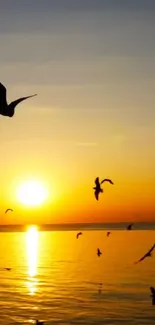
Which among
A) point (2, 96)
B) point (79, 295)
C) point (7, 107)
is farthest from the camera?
point (79, 295)

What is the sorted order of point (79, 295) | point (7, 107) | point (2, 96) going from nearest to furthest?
point (2, 96)
point (7, 107)
point (79, 295)

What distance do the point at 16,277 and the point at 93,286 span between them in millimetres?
15022

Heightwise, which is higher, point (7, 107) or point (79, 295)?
point (79, 295)

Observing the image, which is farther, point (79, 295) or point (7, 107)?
point (79, 295)

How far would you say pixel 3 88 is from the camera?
36.3ft

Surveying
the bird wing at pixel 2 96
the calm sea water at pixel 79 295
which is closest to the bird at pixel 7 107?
the bird wing at pixel 2 96

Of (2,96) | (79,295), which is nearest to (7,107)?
(2,96)

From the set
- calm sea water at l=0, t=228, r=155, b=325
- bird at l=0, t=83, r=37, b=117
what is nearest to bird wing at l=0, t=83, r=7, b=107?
bird at l=0, t=83, r=37, b=117

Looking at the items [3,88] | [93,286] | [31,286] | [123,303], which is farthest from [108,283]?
[3,88]

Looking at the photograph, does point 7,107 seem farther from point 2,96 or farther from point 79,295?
point 79,295

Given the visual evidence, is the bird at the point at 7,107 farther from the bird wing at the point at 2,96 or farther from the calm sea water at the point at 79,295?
the calm sea water at the point at 79,295

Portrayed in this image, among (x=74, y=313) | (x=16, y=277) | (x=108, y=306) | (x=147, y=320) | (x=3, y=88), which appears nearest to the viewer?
(x=3, y=88)

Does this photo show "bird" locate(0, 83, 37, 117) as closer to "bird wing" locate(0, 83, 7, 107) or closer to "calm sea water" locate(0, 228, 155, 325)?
"bird wing" locate(0, 83, 7, 107)

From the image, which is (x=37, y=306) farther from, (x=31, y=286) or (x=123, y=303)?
(x=31, y=286)
